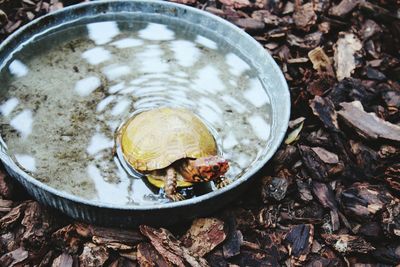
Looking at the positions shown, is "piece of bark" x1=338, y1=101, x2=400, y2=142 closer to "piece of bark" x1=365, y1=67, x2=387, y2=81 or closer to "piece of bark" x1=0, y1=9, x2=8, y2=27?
"piece of bark" x1=365, y1=67, x2=387, y2=81

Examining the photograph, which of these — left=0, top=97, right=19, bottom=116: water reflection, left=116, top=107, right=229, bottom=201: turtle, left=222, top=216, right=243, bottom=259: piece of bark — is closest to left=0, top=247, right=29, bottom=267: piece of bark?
left=116, top=107, right=229, bottom=201: turtle

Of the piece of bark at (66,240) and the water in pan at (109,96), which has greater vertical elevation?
the water in pan at (109,96)

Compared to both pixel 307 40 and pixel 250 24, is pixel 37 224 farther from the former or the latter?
pixel 307 40

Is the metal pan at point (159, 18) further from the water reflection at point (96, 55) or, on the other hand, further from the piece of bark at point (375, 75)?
the piece of bark at point (375, 75)

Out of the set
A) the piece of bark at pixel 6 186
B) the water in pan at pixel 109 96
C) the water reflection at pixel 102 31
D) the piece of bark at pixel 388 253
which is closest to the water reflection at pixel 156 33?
the water in pan at pixel 109 96

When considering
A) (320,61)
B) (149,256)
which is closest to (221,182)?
(149,256)

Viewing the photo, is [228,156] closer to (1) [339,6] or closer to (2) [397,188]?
(2) [397,188]
